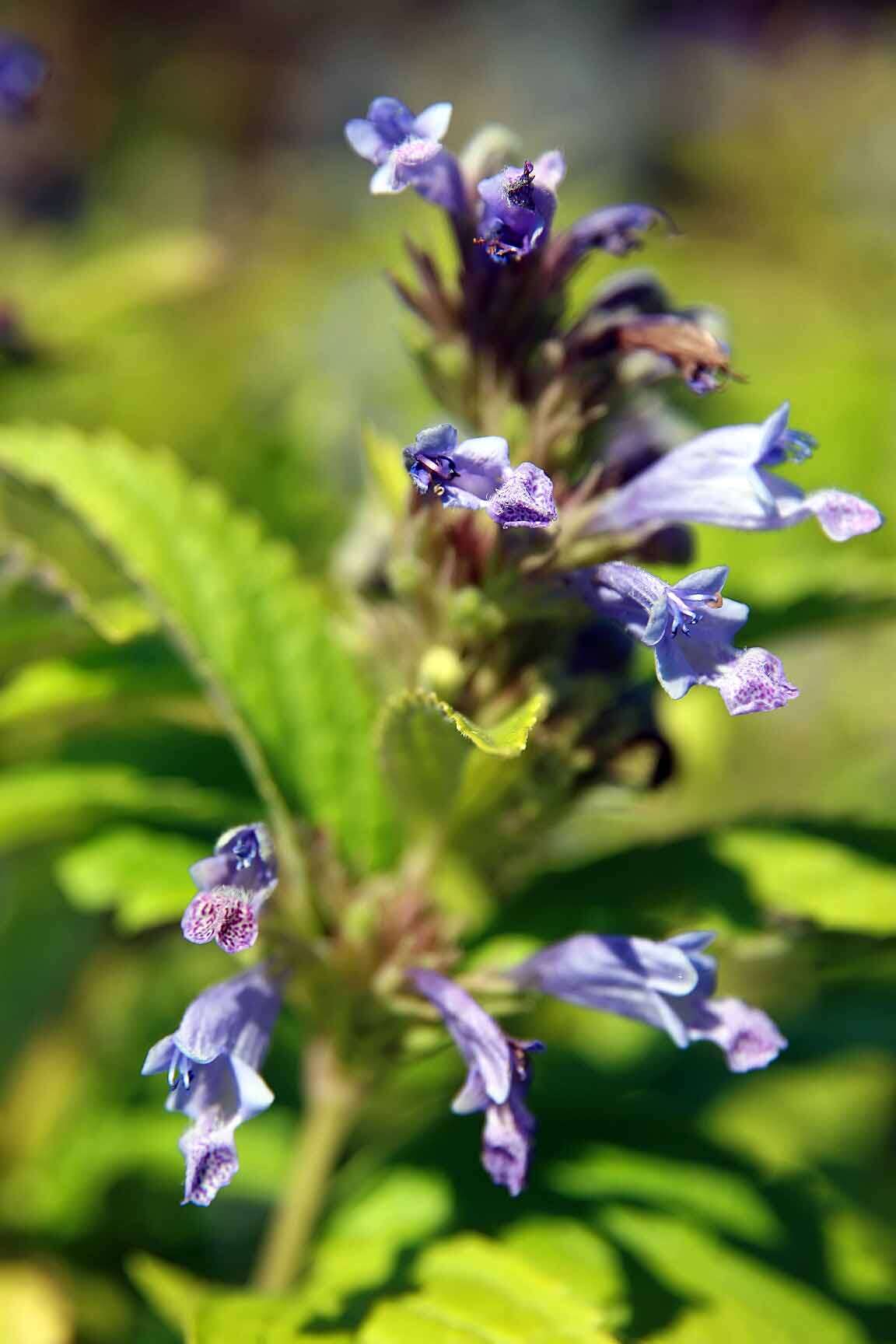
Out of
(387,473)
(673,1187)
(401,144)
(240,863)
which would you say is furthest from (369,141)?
(673,1187)

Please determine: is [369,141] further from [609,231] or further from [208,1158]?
[208,1158]

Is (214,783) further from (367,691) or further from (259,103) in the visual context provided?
(259,103)

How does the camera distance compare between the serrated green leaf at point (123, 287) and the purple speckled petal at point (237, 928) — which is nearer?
the purple speckled petal at point (237, 928)

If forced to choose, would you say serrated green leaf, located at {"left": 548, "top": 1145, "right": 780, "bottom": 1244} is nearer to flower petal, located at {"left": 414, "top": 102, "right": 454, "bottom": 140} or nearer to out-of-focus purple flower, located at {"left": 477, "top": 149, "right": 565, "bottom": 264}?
out-of-focus purple flower, located at {"left": 477, "top": 149, "right": 565, "bottom": 264}

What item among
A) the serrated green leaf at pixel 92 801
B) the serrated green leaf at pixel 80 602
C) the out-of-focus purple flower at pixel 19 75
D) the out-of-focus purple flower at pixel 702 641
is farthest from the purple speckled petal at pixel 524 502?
the out-of-focus purple flower at pixel 19 75

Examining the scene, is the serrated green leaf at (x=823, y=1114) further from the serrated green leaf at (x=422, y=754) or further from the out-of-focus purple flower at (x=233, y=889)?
the out-of-focus purple flower at (x=233, y=889)

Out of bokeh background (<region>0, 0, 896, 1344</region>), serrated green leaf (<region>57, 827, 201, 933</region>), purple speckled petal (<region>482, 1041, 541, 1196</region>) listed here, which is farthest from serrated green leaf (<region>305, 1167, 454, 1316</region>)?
serrated green leaf (<region>57, 827, 201, 933</region>)

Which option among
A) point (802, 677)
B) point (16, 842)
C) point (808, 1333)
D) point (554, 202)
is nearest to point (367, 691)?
point (16, 842)
